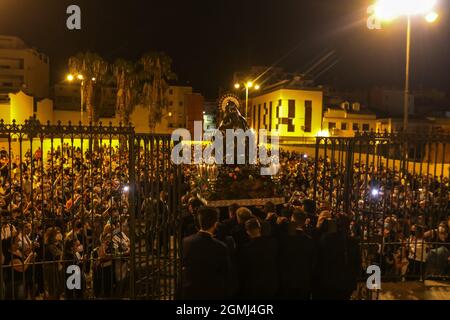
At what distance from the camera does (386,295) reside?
6.94 m

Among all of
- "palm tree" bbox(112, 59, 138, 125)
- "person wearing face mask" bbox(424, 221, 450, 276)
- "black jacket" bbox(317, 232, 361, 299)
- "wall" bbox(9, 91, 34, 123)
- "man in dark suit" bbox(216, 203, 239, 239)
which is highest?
"palm tree" bbox(112, 59, 138, 125)

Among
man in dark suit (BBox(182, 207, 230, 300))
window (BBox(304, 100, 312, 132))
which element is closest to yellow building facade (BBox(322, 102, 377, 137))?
window (BBox(304, 100, 312, 132))

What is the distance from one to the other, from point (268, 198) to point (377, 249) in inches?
150

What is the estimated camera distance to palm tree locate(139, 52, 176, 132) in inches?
1303

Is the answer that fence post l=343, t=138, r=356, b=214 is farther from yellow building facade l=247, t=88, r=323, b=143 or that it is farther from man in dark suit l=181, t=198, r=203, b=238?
yellow building facade l=247, t=88, r=323, b=143

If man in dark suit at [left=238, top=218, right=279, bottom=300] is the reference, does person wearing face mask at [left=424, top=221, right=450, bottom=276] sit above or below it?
below

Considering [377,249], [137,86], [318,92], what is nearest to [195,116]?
[318,92]

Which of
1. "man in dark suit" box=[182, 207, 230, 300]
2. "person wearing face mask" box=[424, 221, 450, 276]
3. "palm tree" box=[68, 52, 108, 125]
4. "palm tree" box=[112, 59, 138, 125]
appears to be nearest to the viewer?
"man in dark suit" box=[182, 207, 230, 300]

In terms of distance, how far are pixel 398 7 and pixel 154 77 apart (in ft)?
74.6

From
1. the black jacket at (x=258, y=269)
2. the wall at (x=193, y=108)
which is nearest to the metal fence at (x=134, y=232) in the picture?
the black jacket at (x=258, y=269)

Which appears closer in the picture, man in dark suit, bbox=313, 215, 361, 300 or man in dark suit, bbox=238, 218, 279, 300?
man in dark suit, bbox=238, 218, 279, 300

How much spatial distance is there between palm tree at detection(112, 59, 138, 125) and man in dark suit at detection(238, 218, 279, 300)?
91.4 feet

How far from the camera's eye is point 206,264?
15.1 feet

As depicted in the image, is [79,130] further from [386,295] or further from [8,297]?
[386,295]
